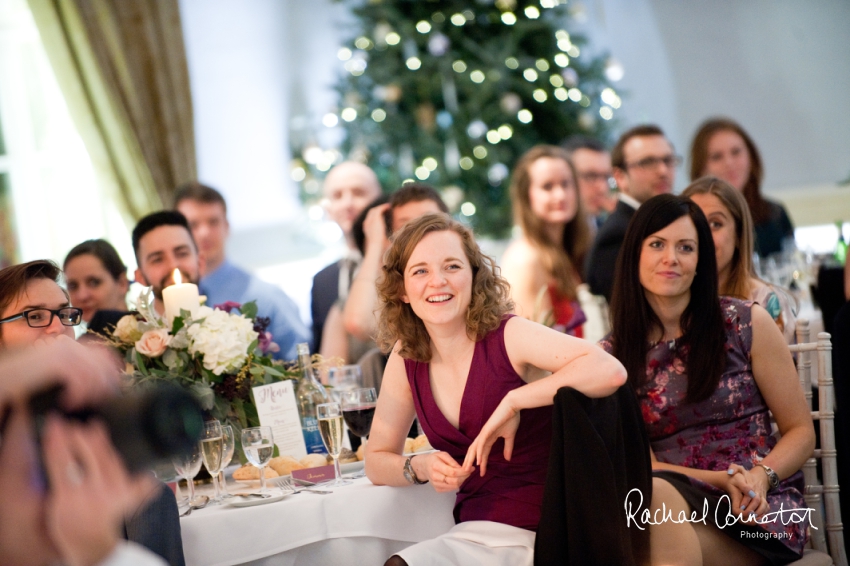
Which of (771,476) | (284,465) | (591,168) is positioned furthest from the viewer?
(591,168)

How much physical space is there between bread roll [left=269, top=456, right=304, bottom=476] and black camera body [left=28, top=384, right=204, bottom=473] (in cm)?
141

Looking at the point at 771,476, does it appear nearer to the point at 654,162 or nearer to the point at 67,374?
the point at 67,374

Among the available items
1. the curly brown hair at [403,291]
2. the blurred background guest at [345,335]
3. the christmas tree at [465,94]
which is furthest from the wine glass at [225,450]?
the christmas tree at [465,94]

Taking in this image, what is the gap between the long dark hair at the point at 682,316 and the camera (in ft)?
7.44

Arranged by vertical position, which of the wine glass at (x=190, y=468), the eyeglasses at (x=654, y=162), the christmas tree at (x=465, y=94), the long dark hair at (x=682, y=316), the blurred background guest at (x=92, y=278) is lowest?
the wine glass at (x=190, y=468)

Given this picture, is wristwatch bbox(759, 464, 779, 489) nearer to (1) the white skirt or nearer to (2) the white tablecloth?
(1) the white skirt

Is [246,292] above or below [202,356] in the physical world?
above

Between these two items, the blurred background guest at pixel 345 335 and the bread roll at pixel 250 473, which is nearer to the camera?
the bread roll at pixel 250 473

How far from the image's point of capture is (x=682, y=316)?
2383 millimetres

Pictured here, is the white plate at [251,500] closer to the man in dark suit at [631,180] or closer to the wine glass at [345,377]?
the wine glass at [345,377]

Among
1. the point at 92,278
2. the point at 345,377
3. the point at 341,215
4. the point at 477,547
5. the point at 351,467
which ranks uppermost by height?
the point at 341,215

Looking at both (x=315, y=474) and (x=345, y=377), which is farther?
(x=345, y=377)

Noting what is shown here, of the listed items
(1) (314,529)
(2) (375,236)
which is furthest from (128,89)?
(1) (314,529)

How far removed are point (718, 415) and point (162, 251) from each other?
224 cm
